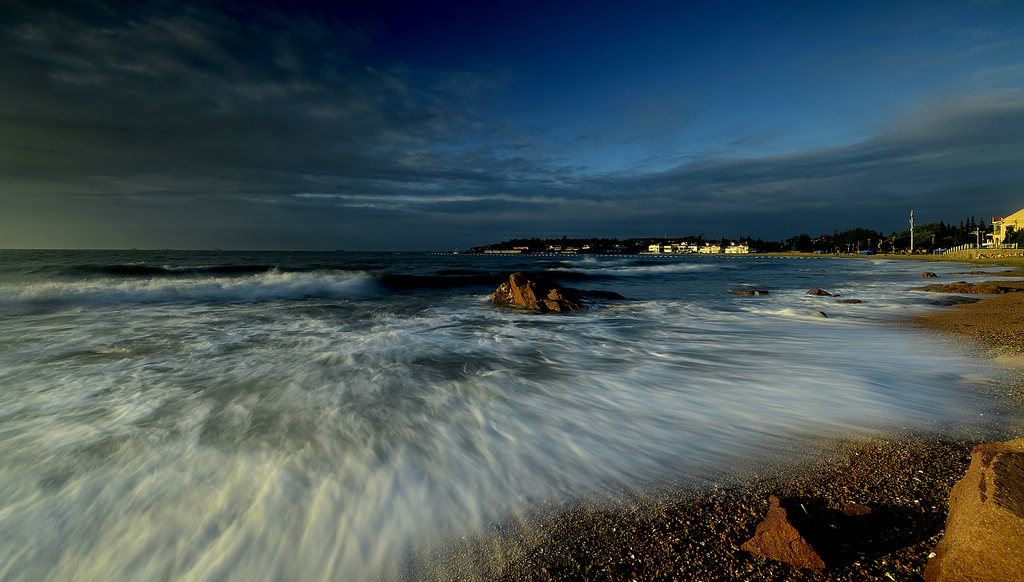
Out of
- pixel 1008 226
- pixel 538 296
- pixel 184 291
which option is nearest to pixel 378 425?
pixel 538 296

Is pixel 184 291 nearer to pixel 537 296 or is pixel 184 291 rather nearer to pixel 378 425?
pixel 537 296

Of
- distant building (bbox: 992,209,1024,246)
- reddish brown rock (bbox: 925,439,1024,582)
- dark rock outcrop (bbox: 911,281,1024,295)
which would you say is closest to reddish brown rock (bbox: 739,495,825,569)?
reddish brown rock (bbox: 925,439,1024,582)

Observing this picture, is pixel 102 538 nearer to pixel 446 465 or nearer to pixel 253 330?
pixel 446 465

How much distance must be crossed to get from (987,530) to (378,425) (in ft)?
11.4

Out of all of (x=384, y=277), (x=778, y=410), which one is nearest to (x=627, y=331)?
(x=778, y=410)

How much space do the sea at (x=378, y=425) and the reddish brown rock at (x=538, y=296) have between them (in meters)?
2.79

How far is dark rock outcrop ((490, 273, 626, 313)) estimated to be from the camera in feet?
33.7

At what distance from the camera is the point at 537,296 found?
10.5m

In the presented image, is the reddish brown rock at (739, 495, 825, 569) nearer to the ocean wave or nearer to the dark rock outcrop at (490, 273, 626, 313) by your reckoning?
the dark rock outcrop at (490, 273, 626, 313)

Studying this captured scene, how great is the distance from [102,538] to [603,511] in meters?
2.62

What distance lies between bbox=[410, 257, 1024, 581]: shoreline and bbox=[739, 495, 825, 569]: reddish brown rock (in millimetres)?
31

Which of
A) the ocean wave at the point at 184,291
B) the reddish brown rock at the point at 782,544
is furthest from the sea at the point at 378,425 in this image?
the ocean wave at the point at 184,291

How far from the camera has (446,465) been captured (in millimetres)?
2844

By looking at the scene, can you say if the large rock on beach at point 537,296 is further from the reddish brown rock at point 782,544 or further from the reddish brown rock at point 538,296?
the reddish brown rock at point 782,544
